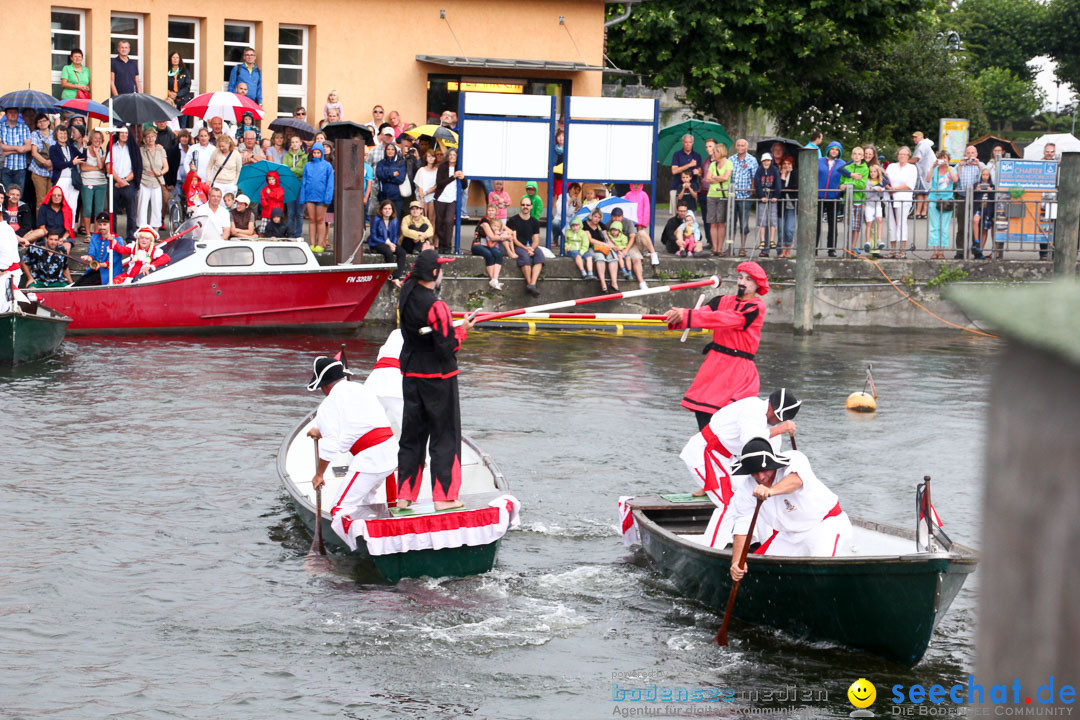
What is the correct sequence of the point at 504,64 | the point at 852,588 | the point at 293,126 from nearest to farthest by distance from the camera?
the point at 852,588, the point at 293,126, the point at 504,64

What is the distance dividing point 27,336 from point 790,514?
12.5 m

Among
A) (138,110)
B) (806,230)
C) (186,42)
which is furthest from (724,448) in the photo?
(186,42)

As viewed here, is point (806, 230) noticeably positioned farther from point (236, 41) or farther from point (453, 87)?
point (236, 41)

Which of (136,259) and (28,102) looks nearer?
(136,259)

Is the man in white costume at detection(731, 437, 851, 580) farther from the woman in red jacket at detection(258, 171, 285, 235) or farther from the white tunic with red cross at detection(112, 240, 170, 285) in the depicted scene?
the woman in red jacket at detection(258, 171, 285, 235)

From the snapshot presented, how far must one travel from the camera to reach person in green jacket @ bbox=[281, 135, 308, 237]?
2245 cm

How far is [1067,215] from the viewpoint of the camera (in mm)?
22562

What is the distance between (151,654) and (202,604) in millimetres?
976

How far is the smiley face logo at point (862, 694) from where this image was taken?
8.01 m

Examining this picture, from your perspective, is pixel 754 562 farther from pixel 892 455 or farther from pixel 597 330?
pixel 597 330

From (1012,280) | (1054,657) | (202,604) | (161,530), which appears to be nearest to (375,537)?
(202,604)

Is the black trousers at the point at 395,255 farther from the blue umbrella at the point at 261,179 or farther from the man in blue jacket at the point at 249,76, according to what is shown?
the man in blue jacket at the point at 249,76

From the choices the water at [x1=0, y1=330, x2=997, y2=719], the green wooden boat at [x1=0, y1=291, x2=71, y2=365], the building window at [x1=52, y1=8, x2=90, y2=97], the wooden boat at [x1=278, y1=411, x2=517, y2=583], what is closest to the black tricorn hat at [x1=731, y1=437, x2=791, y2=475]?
the water at [x1=0, y1=330, x2=997, y2=719]

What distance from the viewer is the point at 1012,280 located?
80.9 ft
